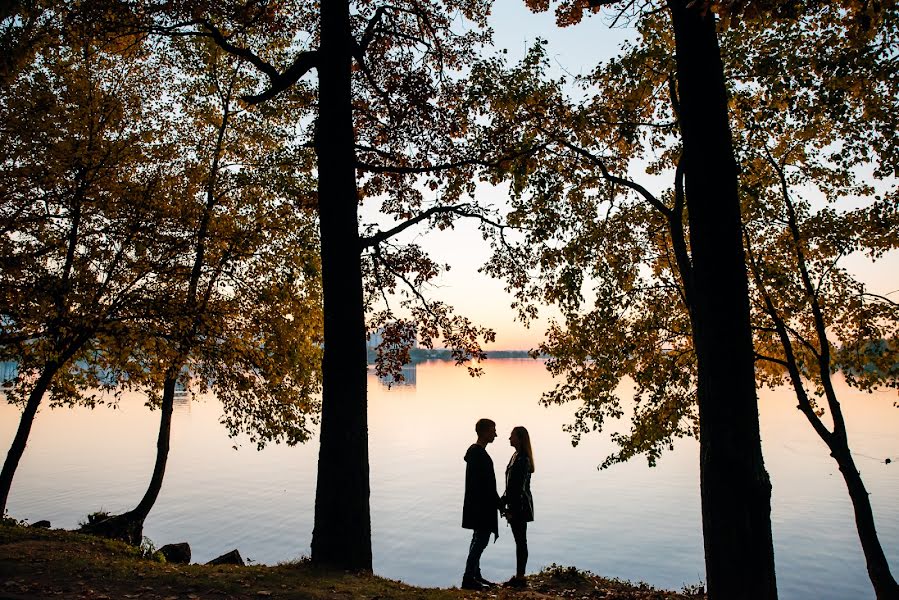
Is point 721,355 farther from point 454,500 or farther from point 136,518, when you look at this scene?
point 454,500

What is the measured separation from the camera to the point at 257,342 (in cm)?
1805

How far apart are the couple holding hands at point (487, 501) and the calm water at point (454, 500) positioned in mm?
11646

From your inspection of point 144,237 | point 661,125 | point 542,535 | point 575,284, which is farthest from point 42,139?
point 542,535

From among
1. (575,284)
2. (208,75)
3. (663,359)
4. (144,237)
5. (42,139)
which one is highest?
(208,75)

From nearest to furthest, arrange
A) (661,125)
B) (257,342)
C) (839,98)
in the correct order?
(839,98) → (661,125) → (257,342)

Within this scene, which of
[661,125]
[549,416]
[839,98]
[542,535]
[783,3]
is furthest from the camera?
[549,416]

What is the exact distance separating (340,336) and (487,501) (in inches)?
146

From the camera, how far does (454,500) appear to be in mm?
40969

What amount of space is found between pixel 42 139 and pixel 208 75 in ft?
26.6

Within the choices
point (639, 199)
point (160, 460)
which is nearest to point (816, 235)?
point (639, 199)

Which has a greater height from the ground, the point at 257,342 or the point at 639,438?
the point at 257,342

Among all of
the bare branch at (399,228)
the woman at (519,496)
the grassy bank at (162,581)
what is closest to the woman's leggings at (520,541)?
the woman at (519,496)

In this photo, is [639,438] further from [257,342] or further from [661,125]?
[257,342]

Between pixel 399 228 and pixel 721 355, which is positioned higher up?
pixel 399 228
